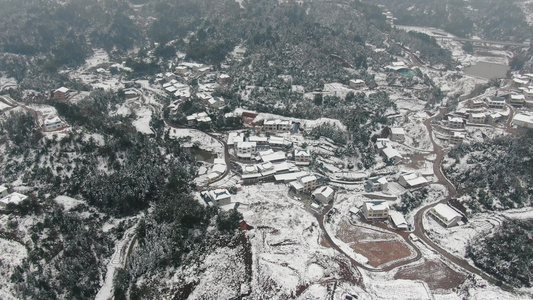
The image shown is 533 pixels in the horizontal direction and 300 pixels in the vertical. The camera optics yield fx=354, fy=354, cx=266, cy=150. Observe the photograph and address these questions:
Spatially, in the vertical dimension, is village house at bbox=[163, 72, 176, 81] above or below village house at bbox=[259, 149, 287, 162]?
below

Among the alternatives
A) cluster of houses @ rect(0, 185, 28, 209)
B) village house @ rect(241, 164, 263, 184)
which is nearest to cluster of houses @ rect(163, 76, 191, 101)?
village house @ rect(241, 164, 263, 184)

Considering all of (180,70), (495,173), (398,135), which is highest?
(495,173)

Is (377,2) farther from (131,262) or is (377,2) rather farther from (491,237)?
(131,262)

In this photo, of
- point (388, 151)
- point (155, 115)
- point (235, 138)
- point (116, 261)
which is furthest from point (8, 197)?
point (388, 151)

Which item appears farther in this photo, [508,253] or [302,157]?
[302,157]

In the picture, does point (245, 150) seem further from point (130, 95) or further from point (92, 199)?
point (130, 95)

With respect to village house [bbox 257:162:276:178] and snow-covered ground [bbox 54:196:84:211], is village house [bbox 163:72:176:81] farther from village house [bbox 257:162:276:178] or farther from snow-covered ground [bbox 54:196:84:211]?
snow-covered ground [bbox 54:196:84:211]

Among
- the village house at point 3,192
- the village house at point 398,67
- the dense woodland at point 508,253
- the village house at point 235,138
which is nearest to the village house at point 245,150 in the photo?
the village house at point 235,138

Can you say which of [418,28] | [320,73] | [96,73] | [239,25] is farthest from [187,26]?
[418,28]
